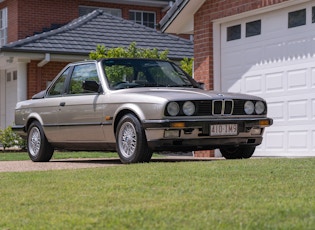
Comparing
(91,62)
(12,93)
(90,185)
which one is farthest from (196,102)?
(12,93)

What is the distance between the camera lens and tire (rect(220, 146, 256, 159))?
1215cm

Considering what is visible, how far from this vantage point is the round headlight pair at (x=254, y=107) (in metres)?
11.5

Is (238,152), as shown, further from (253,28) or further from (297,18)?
(253,28)

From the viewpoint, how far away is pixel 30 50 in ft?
71.8

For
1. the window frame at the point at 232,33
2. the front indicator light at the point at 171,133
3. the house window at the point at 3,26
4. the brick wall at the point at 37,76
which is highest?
the house window at the point at 3,26

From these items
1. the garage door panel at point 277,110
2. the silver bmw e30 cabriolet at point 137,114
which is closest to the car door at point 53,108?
the silver bmw e30 cabriolet at point 137,114

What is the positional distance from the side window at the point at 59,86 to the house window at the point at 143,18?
1524 centimetres

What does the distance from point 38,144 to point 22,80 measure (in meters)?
10.2

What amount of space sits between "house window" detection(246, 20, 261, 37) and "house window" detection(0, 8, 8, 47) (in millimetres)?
12945

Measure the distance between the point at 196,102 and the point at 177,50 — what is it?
538 inches

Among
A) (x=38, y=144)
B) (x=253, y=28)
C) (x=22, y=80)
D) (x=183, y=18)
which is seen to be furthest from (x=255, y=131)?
(x=22, y=80)

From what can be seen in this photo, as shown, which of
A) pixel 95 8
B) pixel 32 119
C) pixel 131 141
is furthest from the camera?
pixel 95 8

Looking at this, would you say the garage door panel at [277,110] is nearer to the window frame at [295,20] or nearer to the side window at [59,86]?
the window frame at [295,20]

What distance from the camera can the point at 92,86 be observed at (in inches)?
474
